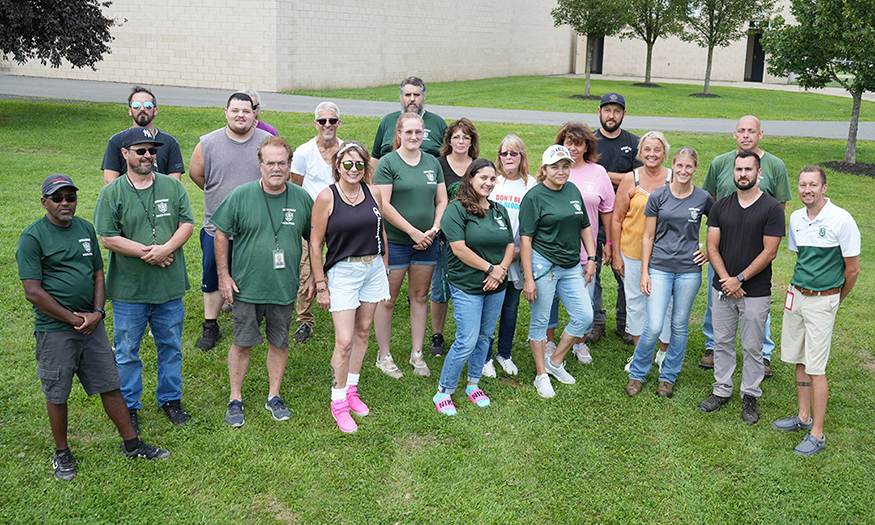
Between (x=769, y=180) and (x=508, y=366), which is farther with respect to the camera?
(x=508, y=366)

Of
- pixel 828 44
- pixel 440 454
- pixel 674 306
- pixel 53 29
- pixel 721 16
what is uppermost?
pixel 721 16

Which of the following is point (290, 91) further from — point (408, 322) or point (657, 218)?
point (657, 218)

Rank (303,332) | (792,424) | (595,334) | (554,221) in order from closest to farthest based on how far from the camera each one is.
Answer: (792,424) < (554,221) < (303,332) < (595,334)

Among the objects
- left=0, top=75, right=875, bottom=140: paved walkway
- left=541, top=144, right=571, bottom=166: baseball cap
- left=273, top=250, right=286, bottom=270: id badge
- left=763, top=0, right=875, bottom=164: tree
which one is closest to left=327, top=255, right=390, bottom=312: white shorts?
left=273, top=250, right=286, bottom=270: id badge

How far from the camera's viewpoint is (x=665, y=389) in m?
6.19

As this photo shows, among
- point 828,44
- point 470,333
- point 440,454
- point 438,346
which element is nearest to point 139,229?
point 470,333

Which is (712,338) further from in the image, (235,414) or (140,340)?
(140,340)

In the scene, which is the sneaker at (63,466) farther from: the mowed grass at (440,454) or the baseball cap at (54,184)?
the baseball cap at (54,184)

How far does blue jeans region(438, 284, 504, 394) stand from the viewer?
18.6 feet

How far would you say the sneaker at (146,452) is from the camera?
195 inches

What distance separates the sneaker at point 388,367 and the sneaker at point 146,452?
2044 millimetres

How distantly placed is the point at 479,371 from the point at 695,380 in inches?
79.9

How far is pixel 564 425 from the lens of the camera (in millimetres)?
5645

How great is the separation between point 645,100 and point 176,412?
28.0m
